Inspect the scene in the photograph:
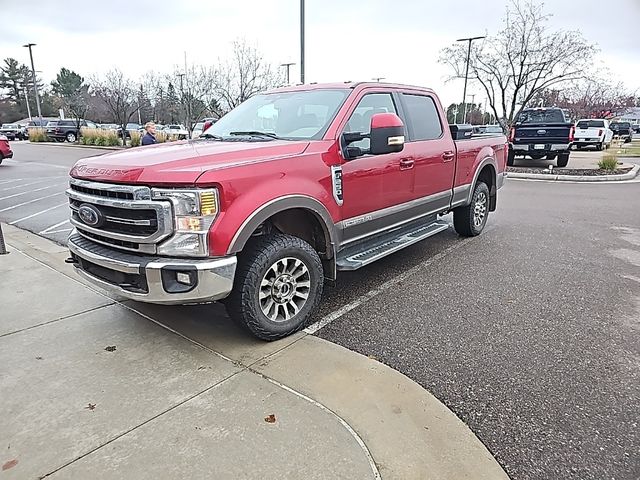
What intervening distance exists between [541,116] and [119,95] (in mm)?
25605

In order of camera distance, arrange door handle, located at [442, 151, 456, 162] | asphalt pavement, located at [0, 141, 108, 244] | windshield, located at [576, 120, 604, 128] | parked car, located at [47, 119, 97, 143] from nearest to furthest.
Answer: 1. door handle, located at [442, 151, 456, 162]
2. asphalt pavement, located at [0, 141, 108, 244]
3. windshield, located at [576, 120, 604, 128]
4. parked car, located at [47, 119, 97, 143]

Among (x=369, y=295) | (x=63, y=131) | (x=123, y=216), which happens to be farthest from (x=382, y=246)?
(x=63, y=131)

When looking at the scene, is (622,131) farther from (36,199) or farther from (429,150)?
(36,199)

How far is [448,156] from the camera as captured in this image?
560 centimetres

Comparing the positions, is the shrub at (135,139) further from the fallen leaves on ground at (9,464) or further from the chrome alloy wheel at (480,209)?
the fallen leaves on ground at (9,464)

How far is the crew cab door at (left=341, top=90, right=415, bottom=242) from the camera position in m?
4.10

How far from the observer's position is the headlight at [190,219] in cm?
298

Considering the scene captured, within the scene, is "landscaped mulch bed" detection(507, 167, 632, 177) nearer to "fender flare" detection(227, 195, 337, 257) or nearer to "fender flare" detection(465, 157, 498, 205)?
"fender flare" detection(465, 157, 498, 205)

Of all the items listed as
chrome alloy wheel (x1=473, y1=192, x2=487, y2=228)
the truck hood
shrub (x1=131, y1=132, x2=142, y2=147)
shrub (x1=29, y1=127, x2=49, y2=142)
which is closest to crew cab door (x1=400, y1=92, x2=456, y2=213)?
chrome alloy wheel (x1=473, y1=192, x2=487, y2=228)

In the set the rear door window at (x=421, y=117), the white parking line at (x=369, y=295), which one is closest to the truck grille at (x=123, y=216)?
the white parking line at (x=369, y=295)

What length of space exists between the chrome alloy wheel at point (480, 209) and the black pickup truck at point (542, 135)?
31.8 feet

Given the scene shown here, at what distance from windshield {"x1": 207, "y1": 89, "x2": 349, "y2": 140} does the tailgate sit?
12.8m

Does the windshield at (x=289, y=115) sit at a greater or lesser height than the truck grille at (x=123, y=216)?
greater

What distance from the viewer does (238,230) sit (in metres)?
3.15
